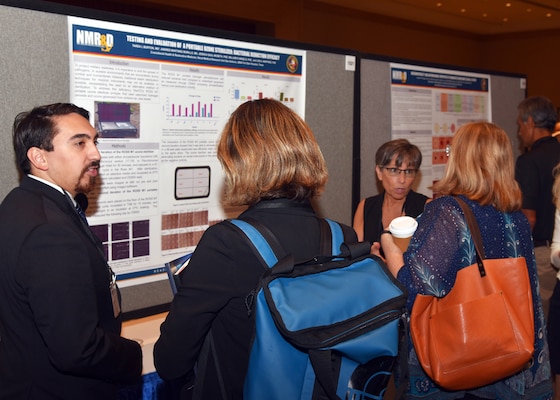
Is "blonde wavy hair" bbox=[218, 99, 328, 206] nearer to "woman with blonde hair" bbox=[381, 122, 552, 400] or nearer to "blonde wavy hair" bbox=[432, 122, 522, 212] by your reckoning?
"woman with blonde hair" bbox=[381, 122, 552, 400]

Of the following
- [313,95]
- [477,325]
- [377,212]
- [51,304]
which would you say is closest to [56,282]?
[51,304]

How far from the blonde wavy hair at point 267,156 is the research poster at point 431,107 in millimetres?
1530

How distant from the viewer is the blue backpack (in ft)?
3.48

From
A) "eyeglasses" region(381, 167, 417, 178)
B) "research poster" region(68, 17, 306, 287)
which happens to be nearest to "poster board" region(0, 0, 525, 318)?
"research poster" region(68, 17, 306, 287)

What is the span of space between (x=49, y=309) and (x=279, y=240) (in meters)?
0.50

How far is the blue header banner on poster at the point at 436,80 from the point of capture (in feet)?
8.79

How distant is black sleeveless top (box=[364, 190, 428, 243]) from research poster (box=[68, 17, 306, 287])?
64cm

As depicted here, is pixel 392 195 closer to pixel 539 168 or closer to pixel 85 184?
pixel 539 168

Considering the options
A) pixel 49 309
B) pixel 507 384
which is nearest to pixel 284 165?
pixel 49 309

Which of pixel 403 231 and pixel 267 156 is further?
pixel 403 231

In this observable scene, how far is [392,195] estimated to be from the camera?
240 cm

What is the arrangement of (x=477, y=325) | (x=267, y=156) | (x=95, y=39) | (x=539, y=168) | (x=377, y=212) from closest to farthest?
(x=267, y=156)
(x=477, y=325)
(x=95, y=39)
(x=377, y=212)
(x=539, y=168)

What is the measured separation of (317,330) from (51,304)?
1.81 feet

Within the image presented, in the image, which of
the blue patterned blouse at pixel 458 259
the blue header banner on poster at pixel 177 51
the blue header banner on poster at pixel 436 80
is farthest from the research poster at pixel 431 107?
the blue patterned blouse at pixel 458 259
